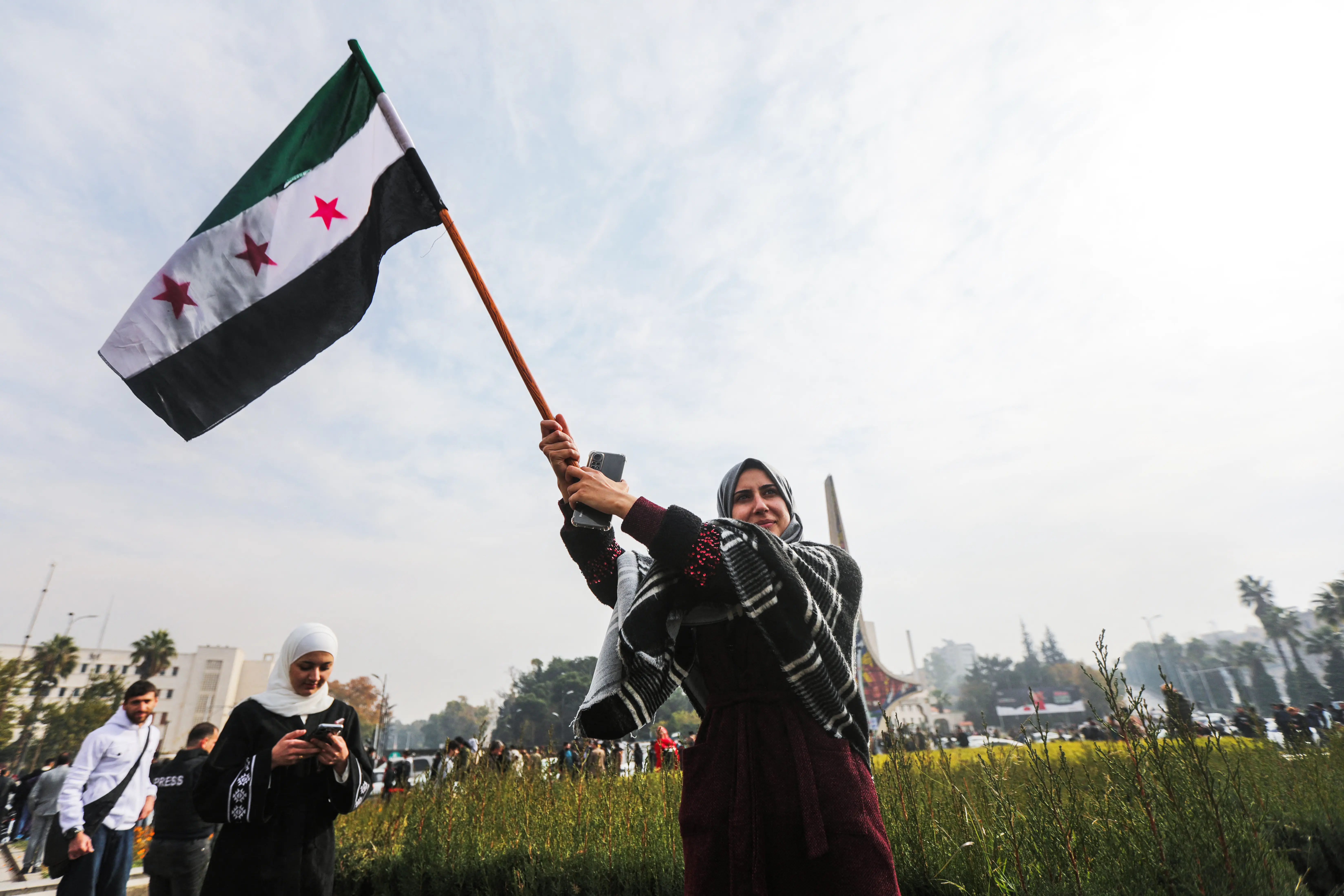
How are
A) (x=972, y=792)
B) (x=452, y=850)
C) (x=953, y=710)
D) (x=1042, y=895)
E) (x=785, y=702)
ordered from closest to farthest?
(x=785, y=702) < (x=1042, y=895) < (x=972, y=792) < (x=452, y=850) < (x=953, y=710)

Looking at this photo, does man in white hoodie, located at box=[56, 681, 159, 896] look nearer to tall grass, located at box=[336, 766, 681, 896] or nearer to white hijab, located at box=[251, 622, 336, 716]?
tall grass, located at box=[336, 766, 681, 896]

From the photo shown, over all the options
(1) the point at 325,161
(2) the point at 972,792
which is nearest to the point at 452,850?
(2) the point at 972,792

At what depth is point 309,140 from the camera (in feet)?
10.6

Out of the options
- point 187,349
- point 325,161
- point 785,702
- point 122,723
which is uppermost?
point 325,161

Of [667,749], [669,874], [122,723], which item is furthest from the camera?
[667,749]

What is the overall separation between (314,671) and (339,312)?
1.74m

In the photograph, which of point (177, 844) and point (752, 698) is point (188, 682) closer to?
point (177, 844)

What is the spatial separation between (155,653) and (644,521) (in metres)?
59.0

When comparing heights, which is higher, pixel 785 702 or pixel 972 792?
pixel 785 702

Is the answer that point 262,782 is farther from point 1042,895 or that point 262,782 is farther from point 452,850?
point 1042,895

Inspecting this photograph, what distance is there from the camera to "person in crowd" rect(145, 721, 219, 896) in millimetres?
4051

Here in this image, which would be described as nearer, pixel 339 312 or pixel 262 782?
pixel 262 782

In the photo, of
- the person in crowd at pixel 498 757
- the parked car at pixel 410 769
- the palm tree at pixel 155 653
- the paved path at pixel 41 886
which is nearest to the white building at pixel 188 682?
the palm tree at pixel 155 653

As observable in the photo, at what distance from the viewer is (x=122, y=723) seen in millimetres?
4887
